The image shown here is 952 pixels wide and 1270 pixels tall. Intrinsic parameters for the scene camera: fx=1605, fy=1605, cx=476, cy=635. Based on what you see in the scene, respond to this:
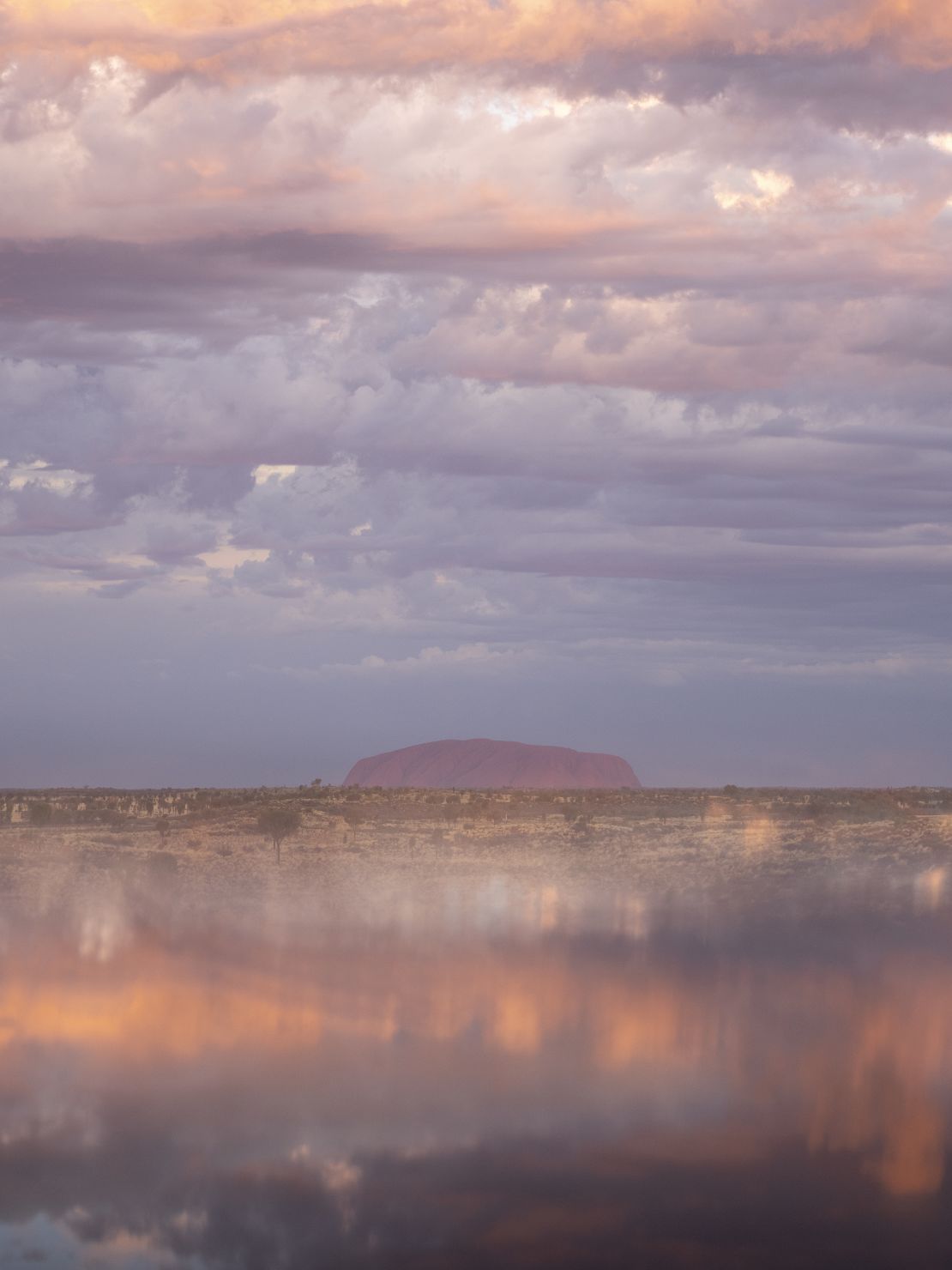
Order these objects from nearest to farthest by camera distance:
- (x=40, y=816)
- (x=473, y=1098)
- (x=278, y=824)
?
1. (x=473, y=1098)
2. (x=278, y=824)
3. (x=40, y=816)

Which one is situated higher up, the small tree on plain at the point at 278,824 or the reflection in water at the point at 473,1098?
the small tree on plain at the point at 278,824

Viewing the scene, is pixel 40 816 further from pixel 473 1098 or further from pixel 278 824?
pixel 473 1098

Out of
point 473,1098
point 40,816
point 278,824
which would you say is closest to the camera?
point 473,1098

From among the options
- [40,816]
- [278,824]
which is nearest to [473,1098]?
[278,824]

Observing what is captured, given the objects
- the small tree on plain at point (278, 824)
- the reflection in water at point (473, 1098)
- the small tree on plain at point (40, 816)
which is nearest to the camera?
the reflection in water at point (473, 1098)

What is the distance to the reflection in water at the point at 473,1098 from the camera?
1330 cm

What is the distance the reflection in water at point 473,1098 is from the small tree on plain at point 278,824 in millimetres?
25820

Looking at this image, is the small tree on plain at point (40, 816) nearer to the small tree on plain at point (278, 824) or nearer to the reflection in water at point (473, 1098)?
the small tree on plain at point (278, 824)

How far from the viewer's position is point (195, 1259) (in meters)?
12.6

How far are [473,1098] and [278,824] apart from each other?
129ft

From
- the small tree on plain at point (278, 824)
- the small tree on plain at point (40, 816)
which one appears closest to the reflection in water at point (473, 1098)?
the small tree on plain at point (278, 824)

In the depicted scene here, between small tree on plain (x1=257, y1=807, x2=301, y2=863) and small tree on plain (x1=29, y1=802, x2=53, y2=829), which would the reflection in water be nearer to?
small tree on plain (x1=257, y1=807, x2=301, y2=863)

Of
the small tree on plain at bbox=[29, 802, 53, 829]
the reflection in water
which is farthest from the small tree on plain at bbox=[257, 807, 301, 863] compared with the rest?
the reflection in water

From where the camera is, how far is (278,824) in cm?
5600
